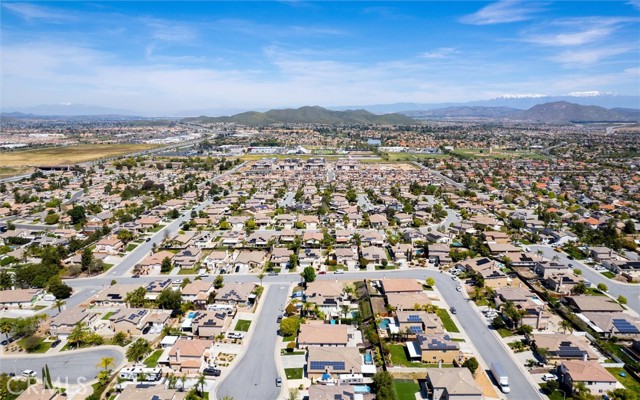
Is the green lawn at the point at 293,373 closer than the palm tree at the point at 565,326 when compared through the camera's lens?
Yes

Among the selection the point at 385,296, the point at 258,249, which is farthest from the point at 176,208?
the point at 385,296

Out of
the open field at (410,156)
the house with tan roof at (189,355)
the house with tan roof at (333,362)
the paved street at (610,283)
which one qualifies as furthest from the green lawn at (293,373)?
the open field at (410,156)

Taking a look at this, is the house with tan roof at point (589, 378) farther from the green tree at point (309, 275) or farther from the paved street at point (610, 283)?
the green tree at point (309, 275)

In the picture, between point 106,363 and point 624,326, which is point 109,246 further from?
point 624,326

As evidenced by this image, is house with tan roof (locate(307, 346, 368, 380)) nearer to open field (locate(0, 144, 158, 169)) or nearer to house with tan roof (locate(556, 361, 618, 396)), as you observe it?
house with tan roof (locate(556, 361, 618, 396))

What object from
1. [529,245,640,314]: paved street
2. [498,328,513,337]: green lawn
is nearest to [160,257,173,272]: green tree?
[498,328,513,337]: green lawn
